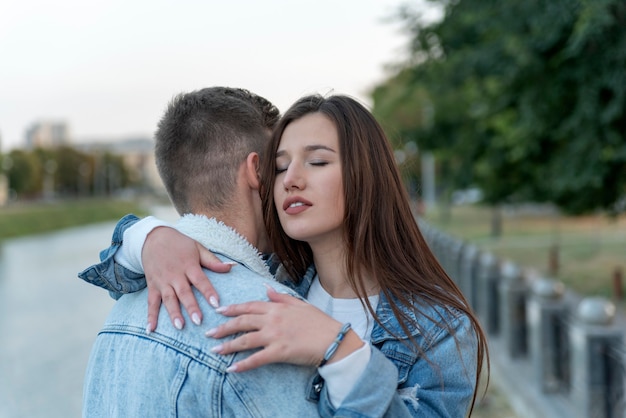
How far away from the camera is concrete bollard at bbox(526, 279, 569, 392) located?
6234mm

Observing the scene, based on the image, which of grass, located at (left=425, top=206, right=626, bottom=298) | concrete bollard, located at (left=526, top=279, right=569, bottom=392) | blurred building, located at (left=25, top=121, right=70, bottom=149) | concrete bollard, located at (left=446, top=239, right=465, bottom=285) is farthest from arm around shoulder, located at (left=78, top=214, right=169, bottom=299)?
Result: blurred building, located at (left=25, top=121, right=70, bottom=149)

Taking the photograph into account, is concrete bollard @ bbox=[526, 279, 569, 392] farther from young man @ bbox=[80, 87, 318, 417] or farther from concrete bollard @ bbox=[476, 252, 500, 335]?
young man @ bbox=[80, 87, 318, 417]

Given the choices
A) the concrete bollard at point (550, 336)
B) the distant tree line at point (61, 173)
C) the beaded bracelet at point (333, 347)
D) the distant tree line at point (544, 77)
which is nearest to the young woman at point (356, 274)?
the beaded bracelet at point (333, 347)

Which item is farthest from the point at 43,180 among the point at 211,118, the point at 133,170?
the point at 211,118

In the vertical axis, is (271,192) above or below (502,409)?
above

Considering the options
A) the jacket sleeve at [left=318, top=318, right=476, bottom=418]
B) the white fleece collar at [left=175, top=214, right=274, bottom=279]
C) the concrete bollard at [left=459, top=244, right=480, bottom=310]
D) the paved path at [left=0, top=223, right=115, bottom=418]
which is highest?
the white fleece collar at [left=175, top=214, right=274, bottom=279]

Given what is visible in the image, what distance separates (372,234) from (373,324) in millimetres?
229

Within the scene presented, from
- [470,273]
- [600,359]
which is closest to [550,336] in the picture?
[600,359]

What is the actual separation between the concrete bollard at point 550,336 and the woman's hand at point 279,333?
16.8 feet

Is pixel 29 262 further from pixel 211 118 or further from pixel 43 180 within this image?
pixel 43 180

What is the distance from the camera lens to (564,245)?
68.9 ft

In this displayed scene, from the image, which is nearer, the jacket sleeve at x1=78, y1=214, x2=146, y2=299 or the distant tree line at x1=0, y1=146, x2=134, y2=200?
the jacket sleeve at x1=78, y1=214, x2=146, y2=299

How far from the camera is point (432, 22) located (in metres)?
8.95

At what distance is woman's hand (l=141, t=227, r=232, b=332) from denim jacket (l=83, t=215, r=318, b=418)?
2 cm
